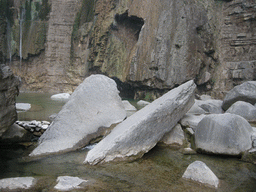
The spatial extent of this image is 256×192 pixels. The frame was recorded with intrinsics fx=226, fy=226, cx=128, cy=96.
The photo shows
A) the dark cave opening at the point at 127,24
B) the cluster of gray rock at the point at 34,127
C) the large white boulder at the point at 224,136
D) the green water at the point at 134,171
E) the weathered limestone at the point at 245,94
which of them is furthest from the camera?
the dark cave opening at the point at 127,24

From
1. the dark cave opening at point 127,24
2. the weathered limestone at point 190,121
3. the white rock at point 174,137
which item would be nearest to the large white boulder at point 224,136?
the white rock at point 174,137

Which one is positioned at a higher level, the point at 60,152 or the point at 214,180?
the point at 214,180

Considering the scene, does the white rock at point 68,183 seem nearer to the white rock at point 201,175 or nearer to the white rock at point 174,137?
the white rock at point 201,175

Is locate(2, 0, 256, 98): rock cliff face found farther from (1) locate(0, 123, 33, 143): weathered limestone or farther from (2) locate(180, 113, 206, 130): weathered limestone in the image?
(1) locate(0, 123, 33, 143): weathered limestone

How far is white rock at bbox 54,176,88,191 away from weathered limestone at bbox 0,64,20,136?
4.90ft

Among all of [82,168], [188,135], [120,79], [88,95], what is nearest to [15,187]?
[82,168]

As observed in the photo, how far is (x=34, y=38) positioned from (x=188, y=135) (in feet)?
60.1

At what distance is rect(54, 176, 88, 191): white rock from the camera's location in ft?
8.25

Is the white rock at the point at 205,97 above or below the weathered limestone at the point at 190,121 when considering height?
below

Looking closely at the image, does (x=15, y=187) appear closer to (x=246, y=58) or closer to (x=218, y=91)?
(x=218, y=91)

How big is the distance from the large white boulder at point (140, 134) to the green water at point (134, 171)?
0.14 meters

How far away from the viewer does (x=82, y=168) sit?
321 cm

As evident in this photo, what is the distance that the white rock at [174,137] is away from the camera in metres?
4.48

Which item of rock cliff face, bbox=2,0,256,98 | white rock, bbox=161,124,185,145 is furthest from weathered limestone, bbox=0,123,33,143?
rock cliff face, bbox=2,0,256,98
